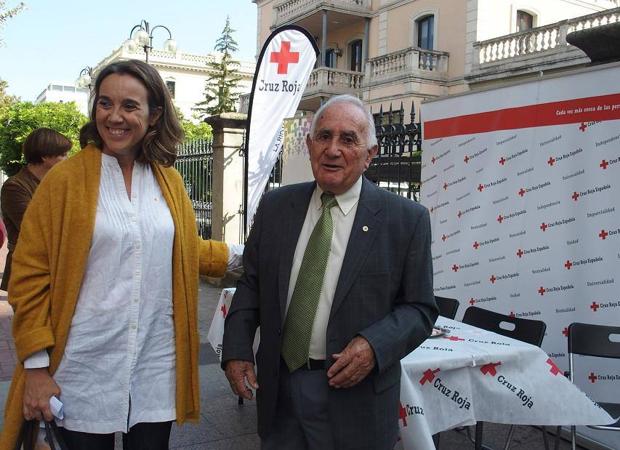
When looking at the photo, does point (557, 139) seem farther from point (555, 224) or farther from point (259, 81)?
point (259, 81)

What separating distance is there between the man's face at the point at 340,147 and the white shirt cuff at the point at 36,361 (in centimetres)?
107

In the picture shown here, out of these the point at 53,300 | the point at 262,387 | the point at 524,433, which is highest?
the point at 53,300

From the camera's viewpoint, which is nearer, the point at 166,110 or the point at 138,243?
the point at 138,243

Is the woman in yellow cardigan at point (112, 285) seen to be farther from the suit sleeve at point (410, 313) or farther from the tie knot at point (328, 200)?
the suit sleeve at point (410, 313)

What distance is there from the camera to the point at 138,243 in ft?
6.42

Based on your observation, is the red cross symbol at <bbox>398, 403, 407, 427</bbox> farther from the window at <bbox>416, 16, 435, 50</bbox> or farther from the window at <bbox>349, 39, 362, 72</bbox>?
the window at <bbox>349, 39, 362, 72</bbox>

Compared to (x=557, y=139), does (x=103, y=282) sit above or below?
below

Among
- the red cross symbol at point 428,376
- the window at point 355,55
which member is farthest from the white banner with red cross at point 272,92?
the window at point 355,55

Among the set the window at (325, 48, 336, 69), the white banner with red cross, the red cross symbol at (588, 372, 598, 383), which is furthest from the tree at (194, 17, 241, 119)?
the red cross symbol at (588, 372, 598, 383)

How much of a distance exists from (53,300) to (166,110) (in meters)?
0.75

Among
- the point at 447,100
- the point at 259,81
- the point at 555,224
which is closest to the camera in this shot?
the point at 555,224

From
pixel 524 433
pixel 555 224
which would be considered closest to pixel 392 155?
pixel 555 224

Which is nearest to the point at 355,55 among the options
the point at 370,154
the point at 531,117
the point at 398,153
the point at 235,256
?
the point at 398,153

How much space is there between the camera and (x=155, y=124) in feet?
6.86
